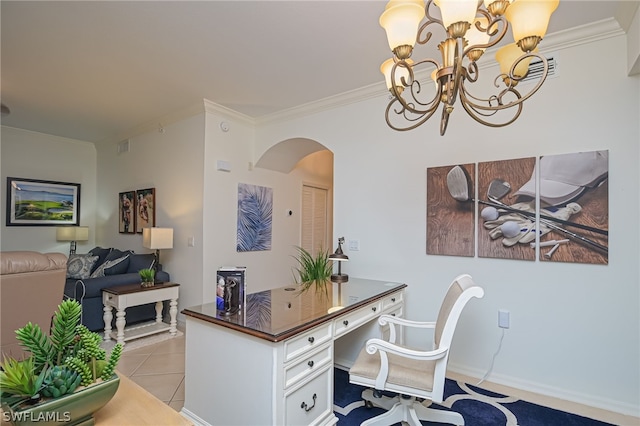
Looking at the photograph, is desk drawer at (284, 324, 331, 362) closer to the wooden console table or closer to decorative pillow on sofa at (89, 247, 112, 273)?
the wooden console table

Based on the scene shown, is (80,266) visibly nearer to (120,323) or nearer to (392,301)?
(120,323)

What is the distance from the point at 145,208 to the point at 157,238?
1.09 m

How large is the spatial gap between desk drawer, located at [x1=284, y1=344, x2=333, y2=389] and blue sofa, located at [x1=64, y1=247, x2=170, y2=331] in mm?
2880

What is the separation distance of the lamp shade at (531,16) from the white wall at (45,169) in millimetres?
6430

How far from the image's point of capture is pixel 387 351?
5.57 ft

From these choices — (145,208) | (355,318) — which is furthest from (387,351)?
(145,208)

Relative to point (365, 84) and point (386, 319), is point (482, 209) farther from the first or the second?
point (365, 84)

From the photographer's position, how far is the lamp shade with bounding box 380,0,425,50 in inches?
52.4

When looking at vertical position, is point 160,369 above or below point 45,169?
below

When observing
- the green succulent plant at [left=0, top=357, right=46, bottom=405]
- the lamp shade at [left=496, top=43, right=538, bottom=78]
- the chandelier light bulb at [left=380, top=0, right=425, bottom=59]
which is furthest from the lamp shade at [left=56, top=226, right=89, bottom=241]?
the lamp shade at [left=496, top=43, right=538, bottom=78]

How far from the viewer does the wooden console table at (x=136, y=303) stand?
3307 millimetres

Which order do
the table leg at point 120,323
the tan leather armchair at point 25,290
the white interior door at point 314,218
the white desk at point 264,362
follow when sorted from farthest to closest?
the white interior door at point 314,218 < the table leg at point 120,323 < the tan leather armchair at point 25,290 < the white desk at point 264,362

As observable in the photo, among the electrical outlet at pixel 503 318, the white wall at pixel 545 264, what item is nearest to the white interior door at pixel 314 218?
the white wall at pixel 545 264

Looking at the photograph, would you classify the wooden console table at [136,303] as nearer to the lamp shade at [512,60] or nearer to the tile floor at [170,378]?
the tile floor at [170,378]
